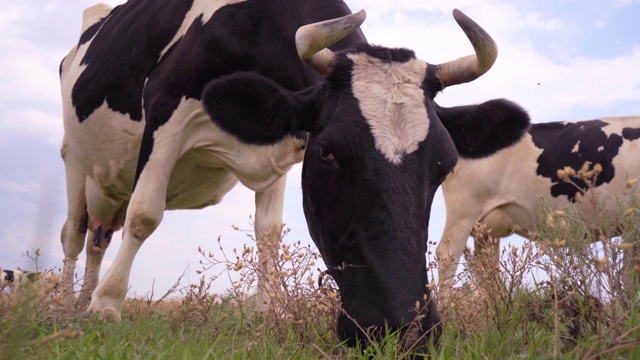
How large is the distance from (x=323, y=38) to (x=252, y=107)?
2.07ft

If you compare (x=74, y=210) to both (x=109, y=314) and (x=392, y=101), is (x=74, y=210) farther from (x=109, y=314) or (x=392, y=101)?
(x=392, y=101)

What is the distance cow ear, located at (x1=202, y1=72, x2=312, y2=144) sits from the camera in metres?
4.46

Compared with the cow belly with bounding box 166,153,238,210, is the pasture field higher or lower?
lower

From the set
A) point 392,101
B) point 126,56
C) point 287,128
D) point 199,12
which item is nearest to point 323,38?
point 287,128

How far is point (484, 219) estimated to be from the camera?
10.8 metres

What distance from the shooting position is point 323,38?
176 inches

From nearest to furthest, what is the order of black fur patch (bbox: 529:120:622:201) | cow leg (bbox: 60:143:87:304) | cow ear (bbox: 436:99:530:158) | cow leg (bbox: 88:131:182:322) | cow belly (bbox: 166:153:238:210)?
cow ear (bbox: 436:99:530:158), cow leg (bbox: 88:131:182:322), cow belly (bbox: 166:153:238:210), cow leg (bbox: 60:143:87:304), black fur patch (bbox: 529:120:622:201)

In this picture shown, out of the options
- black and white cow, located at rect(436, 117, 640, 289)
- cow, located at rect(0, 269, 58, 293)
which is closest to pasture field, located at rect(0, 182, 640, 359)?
cow, located at rect(0, 269, 58, 293)

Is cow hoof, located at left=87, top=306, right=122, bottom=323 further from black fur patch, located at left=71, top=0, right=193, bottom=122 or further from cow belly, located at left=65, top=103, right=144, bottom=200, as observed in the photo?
black fur patch, located at left=71, top=0, right=193, bottom=122

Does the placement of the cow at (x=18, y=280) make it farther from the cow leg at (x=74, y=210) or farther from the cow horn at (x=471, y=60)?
the cow leg at (x=74, y=210)

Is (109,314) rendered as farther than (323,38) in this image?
Yes

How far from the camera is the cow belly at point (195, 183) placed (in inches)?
245

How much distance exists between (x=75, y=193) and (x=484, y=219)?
19.3 ft

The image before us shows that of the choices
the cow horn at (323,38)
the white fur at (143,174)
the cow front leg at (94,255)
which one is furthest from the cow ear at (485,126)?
the cow front leg at (94,255)
